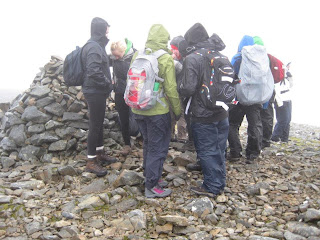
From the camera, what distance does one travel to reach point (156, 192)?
19.3ft

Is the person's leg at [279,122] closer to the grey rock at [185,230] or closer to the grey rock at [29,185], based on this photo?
the grey rock at [185,230]

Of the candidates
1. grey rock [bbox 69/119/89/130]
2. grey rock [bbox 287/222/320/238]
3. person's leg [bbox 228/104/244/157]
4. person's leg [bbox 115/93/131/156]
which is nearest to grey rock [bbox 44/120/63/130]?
grey rock [bbox 69/119/89/130]

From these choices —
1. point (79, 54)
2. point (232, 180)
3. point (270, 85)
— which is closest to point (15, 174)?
A: point (79, 54)

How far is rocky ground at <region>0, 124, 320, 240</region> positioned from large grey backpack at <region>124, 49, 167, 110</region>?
6.50 feet

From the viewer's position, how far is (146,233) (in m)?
4.76

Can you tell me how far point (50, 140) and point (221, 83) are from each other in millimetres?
5516

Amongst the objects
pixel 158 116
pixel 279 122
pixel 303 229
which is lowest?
pixel 303 229

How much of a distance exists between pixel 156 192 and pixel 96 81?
9.48ft

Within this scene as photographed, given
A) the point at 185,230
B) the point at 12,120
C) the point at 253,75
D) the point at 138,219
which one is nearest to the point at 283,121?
the point at 253,75

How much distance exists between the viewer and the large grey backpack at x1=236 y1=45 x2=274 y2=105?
6.70 m

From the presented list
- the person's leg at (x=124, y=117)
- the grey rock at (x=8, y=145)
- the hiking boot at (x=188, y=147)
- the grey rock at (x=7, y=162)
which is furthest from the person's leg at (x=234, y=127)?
the grey rock at (x=8, y=145)

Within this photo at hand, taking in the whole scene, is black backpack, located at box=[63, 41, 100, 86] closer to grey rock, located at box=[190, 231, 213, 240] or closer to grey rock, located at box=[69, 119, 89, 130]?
grey rock, located at box=[69, 119, 89, 130]

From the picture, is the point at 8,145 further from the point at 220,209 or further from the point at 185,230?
the point at 220,209

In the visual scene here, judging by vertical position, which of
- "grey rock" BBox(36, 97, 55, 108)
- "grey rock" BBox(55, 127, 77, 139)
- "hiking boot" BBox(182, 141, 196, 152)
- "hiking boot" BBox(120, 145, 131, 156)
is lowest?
"hiking boot" BBox(120, 145, 131, 156)
